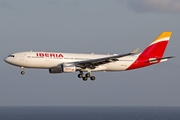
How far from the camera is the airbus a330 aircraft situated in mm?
74875

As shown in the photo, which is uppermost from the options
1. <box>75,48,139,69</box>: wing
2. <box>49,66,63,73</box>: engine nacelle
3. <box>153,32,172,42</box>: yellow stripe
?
<box>153,32,172,42</box>: yellow stripe

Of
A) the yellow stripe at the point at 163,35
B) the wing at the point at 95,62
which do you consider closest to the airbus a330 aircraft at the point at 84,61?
the wing at the point at 95,62

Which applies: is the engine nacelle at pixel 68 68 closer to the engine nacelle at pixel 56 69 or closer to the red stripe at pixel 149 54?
the engine nacelle at pixel 56 69

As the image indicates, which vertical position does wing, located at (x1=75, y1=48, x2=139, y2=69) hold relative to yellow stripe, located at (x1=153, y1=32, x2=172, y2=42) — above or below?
below

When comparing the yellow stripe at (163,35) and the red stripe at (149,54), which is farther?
the yellow stripe at (163,35)

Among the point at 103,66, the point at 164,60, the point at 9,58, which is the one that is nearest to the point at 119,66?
the point at 103,66

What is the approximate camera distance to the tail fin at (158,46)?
289 feet

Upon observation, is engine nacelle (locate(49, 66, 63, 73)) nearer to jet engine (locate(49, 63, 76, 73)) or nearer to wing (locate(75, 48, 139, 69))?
jet engine (locate(49, 63, 76, 73))

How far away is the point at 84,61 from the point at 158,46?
1884 cm

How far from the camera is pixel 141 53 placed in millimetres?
87312

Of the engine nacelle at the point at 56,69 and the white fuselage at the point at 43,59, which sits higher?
the white fuselage at the point at 43,59

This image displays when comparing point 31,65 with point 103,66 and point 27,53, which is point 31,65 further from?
point 103,66

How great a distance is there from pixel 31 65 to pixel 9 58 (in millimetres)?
3699

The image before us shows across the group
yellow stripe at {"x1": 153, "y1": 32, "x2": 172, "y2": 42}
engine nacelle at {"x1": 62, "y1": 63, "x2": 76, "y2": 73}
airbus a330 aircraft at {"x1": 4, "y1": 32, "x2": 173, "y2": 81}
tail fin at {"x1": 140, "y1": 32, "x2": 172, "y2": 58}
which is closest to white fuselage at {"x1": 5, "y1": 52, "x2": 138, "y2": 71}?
airbus a330 aircraft at {"x1": 4, "y1": 32, "x2": 173, "y2": 81}
